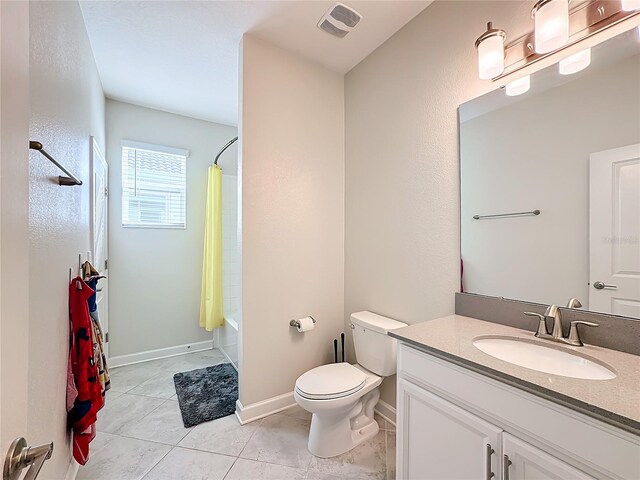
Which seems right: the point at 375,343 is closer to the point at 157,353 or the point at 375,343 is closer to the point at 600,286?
the point at 600,286

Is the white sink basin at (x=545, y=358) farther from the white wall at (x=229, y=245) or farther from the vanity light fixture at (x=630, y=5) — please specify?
the white wall at (x=229, y=245)

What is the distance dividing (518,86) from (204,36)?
1.92 metres

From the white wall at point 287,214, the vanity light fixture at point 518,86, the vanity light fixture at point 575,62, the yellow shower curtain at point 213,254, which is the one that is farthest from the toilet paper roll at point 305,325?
the vanity light fixture at point 575,62

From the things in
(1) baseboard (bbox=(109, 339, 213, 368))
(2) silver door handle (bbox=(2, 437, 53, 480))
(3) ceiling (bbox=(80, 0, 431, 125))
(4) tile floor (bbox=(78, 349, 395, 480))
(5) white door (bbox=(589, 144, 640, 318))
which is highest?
(3) ceiling (bbox=(80, 0, 431, 125))

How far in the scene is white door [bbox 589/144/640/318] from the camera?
3.24 ft

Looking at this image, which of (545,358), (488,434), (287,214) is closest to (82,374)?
(287,214)

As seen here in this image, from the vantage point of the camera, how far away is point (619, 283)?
103 centimetres

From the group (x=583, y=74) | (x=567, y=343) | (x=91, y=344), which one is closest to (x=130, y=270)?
(x=91, y=344)

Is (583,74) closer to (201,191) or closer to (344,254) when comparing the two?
(344,254)

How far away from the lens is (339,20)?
1769 mm

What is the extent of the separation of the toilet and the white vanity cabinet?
43cm

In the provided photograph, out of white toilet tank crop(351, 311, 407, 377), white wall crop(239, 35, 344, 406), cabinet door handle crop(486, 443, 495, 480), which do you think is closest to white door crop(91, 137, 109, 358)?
white wall crop(239, 35, 344, 406)

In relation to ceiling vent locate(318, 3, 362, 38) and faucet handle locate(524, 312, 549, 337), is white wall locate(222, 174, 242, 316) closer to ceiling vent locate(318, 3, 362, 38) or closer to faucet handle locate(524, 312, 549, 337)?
ceiling vent locate(318, 3, 362, 38)

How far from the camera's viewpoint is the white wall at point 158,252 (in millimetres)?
2758
